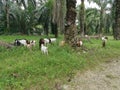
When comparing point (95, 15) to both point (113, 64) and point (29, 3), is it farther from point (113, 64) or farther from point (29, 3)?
point (113, 64)

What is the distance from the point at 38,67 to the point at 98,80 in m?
2.19

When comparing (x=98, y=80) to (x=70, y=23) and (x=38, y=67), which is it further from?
(x=70, y=23)

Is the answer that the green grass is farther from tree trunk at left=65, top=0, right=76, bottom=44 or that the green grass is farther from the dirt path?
tree trunk at left=65, top=0, right=76, bottom=44

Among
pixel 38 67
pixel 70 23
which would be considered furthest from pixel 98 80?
pixel 70 23

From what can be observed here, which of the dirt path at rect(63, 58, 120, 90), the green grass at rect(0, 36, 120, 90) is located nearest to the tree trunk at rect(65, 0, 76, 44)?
the green grass at rect(0, 36, 120, 90)

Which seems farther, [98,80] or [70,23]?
[70,23]

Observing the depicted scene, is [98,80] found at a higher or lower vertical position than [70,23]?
lower

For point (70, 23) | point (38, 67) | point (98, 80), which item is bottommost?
point (98, 80)

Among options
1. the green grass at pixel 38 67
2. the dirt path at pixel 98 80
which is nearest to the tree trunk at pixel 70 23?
the green grass at pixel 38 67

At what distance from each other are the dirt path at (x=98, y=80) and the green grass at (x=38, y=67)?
380 millimetres

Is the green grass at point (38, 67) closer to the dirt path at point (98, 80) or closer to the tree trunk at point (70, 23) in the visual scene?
the dirt path at point (98, 80)

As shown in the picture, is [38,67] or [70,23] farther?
[70,23]

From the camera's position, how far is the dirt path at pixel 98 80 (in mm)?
9734

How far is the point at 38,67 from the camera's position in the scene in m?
10.6
